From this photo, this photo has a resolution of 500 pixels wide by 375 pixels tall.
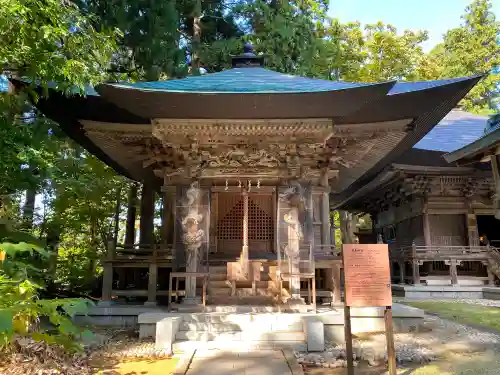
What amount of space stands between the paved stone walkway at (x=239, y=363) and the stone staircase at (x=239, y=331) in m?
0.39

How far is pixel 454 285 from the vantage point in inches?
552

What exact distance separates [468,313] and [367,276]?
682 cm

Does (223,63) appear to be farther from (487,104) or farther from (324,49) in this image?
(487,104)

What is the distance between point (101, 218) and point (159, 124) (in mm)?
9053

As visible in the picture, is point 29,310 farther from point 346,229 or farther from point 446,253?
point 346,229

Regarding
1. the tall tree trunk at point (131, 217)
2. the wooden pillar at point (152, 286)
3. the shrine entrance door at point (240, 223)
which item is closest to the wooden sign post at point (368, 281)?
the wooden pillar at point (152, 286)

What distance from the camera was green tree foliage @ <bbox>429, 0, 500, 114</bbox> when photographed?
24156mm

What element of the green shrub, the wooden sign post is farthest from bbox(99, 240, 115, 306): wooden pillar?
the wooden sign post

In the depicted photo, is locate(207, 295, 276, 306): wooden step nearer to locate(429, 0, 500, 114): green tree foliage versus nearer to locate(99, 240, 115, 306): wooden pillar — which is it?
locate(99, 240, 115, 306): wooden pillar

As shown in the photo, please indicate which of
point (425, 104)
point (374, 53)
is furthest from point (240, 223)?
point (374, 53)

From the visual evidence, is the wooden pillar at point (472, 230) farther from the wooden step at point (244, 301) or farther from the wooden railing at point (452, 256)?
the wooden step at point (244, 301)

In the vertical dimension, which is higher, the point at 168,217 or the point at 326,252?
the point at 168,217

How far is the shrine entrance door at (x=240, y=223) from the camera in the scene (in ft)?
33.6

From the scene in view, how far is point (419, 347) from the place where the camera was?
6020 mm
